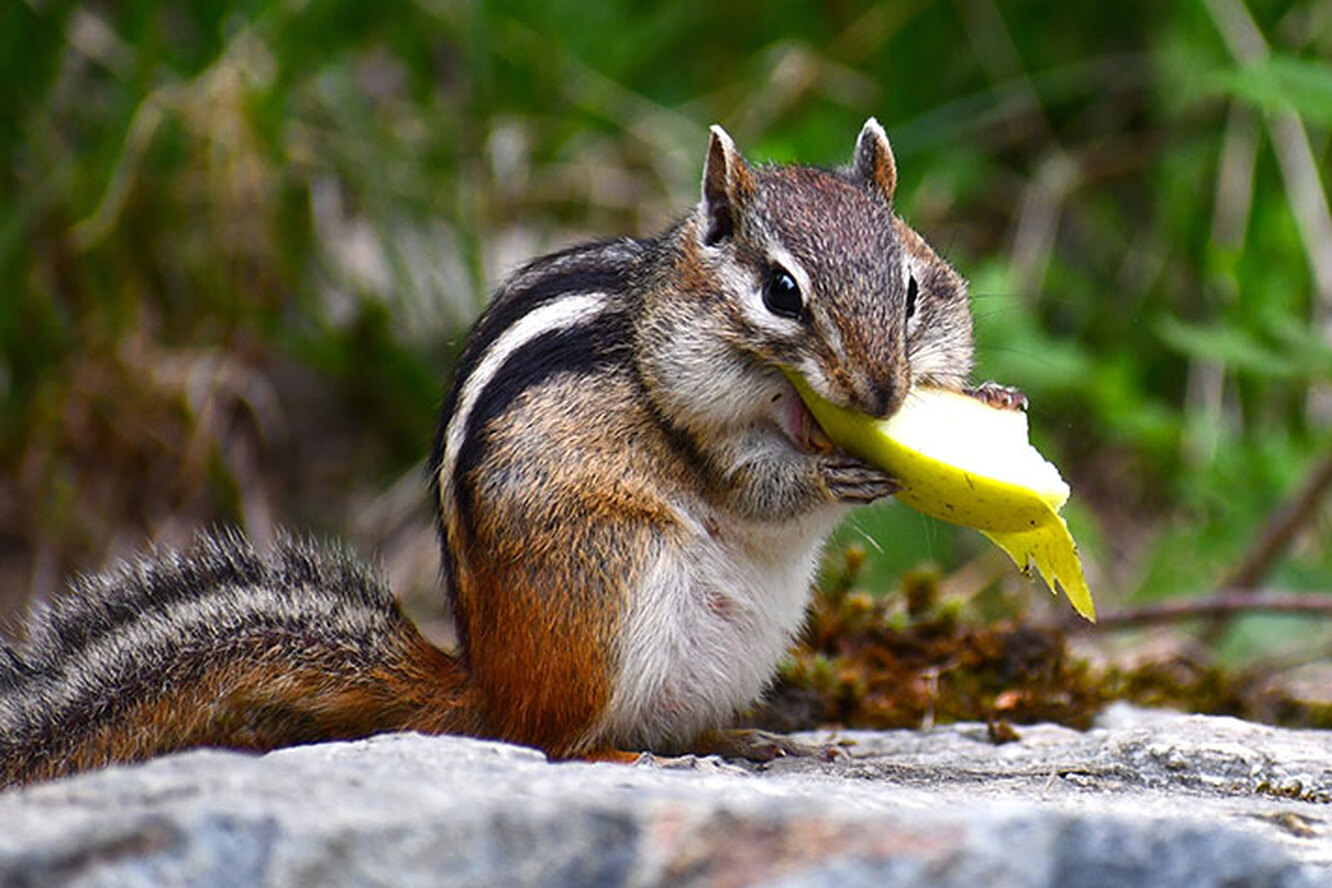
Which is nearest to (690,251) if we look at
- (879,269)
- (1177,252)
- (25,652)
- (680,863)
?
(879,269)

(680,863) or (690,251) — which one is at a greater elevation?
(690,251)

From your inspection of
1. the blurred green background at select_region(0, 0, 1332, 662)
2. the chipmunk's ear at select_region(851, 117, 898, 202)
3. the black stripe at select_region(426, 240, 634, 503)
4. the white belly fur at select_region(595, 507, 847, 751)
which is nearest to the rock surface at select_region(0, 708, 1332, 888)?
the white belly fur at select_region(595, 507, 847, 751)

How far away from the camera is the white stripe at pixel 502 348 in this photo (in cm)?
322

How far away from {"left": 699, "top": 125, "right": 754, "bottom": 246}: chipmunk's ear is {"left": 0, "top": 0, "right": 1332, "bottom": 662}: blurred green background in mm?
1695

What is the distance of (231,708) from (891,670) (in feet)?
5.11

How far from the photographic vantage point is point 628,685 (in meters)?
3.00

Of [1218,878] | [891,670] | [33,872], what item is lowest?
[891,670]

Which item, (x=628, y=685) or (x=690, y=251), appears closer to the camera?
(x=628, y=685)

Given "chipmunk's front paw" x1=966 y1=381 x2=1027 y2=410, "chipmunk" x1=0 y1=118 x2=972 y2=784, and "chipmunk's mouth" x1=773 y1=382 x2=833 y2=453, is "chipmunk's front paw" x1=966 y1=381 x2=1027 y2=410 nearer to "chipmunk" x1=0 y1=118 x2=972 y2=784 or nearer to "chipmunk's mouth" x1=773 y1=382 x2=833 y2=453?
"chipmunk" x1=0 y1=118 x2=972 y2=784

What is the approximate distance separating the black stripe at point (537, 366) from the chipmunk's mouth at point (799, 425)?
292mm

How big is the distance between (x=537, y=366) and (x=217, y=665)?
2.49ft

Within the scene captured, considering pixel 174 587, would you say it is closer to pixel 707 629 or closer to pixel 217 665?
pixel 217 665

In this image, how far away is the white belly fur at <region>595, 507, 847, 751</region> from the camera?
302 cm

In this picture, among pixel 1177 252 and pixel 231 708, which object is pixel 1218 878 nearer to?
pixel 231 708
